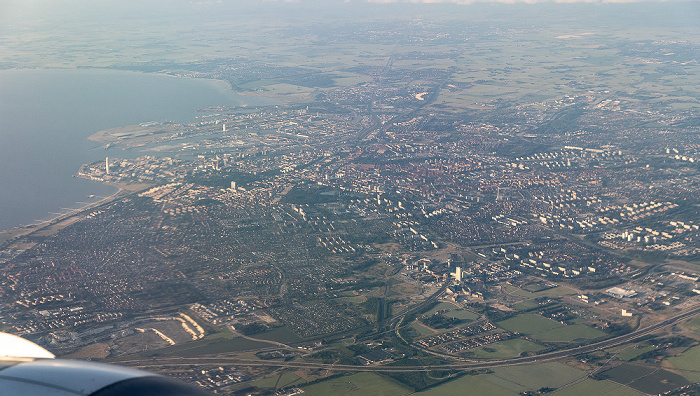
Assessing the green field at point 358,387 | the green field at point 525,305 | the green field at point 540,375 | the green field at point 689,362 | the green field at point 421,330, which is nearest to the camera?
the green field at point 358,387

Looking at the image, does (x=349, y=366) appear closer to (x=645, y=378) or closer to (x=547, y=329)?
(x=547, y=329)

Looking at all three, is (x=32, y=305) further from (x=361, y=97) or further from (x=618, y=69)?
(x=618, y=69)

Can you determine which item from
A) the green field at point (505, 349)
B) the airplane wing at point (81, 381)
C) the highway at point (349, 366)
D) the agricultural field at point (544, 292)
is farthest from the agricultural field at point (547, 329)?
the airplane wing at point (81, 381)

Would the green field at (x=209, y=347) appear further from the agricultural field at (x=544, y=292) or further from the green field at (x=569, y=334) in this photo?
the agricultural field at (x=544, y=292)

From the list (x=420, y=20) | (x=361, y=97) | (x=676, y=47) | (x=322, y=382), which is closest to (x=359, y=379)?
(x=322, y=382)

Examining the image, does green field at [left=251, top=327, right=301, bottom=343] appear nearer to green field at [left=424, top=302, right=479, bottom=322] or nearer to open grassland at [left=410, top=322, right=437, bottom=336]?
open grassland at [left=410, top=322, right=437, bottom=336]

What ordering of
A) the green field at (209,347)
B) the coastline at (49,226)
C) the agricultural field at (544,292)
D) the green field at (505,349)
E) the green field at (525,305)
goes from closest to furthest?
1. the green field at (209,347)
2. the green field at (505,349)
3. the green field at (525,305)
4. the agricultural field at (544,292)
5. the coastline at (49,226)
